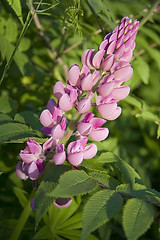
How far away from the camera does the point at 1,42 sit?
211 centimetres

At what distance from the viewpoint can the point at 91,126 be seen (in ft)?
4.74

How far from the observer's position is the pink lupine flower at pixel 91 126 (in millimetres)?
1433

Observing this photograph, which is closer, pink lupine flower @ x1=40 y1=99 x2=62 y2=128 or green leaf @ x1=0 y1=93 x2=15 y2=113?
pink lupine flower @ x1=40 y1=99 x2=62 y2=128

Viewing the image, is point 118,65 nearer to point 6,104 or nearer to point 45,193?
point 45,193

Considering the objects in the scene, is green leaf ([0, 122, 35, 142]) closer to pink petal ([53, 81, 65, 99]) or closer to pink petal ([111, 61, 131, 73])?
pink petal ([53, 81, 65, 99])

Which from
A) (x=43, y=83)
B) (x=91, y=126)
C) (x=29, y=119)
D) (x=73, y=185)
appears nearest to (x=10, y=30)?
(x=43, y=83)

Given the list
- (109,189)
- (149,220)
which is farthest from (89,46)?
(149,220)

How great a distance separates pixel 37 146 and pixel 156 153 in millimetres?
3122

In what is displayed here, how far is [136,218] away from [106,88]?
0.57 m

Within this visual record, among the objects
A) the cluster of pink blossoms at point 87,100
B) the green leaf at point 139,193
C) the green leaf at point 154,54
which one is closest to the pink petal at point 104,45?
the cluster of pink blossoms at point 87,100

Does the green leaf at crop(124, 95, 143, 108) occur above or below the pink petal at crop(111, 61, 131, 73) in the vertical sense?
below

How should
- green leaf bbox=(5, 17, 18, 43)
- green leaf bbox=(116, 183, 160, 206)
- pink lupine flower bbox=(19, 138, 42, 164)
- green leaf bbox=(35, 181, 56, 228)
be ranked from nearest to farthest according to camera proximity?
green leaf bbox=(35, 181, 56, 228)
green leaf bbox=(116, 183, 160, 206)
pink lupine flower bbox=(19, 138, 42, 164)
green leaf bbox=(5, 17, 18, 43)

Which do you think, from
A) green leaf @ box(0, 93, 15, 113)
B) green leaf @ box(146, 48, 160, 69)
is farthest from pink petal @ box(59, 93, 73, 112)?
green leaf @ box(146, 48, 160, 69)

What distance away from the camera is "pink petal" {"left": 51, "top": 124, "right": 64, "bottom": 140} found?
1419 millimetres
